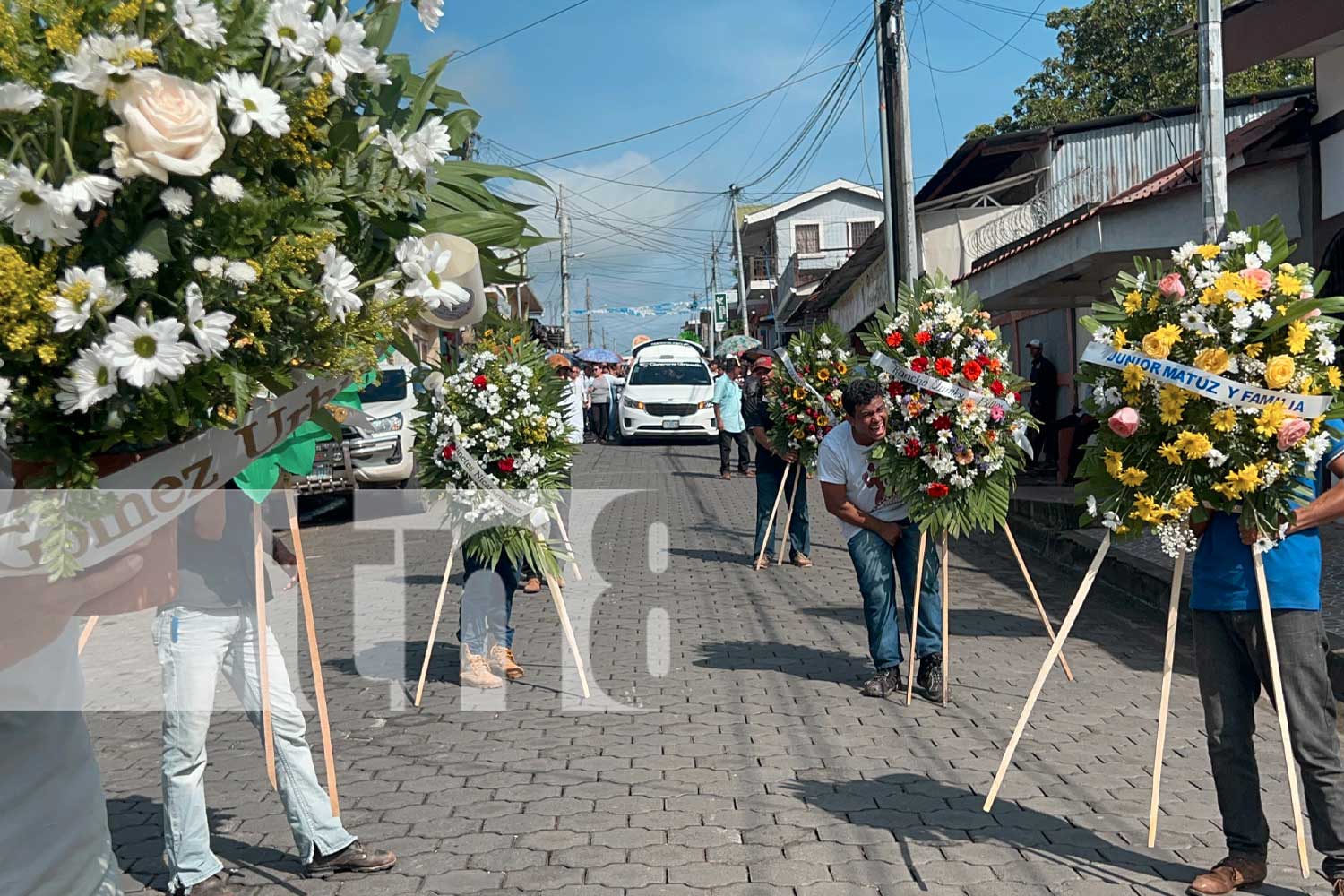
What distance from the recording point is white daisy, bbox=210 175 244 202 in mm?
2246

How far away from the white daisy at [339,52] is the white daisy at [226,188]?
255mm

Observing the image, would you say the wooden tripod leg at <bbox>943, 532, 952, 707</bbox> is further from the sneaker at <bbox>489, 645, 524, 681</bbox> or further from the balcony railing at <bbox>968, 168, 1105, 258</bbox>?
the balcony railing at <bbox>968, 168, 1105, 258</bbox>

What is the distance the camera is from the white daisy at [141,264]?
221 cm

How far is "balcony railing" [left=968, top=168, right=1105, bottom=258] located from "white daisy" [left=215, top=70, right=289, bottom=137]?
71.3 feet

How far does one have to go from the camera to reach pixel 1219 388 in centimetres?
459

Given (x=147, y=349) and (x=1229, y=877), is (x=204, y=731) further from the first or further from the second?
(x=1229, y=877)

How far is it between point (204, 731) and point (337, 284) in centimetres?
299

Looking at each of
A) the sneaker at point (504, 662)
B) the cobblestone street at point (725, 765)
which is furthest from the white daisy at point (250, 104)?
the sneaker at point (504, 662)

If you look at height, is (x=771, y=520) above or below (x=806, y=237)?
below

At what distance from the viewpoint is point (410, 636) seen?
387 inches

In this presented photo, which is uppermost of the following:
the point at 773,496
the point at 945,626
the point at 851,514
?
the point at 851,514

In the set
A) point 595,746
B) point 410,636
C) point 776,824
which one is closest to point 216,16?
point 776,824

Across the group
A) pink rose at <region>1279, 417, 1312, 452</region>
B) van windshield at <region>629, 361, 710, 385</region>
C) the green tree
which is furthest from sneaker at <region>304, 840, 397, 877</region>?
the green tree

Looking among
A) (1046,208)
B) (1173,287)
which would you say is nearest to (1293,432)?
(1173,287)
